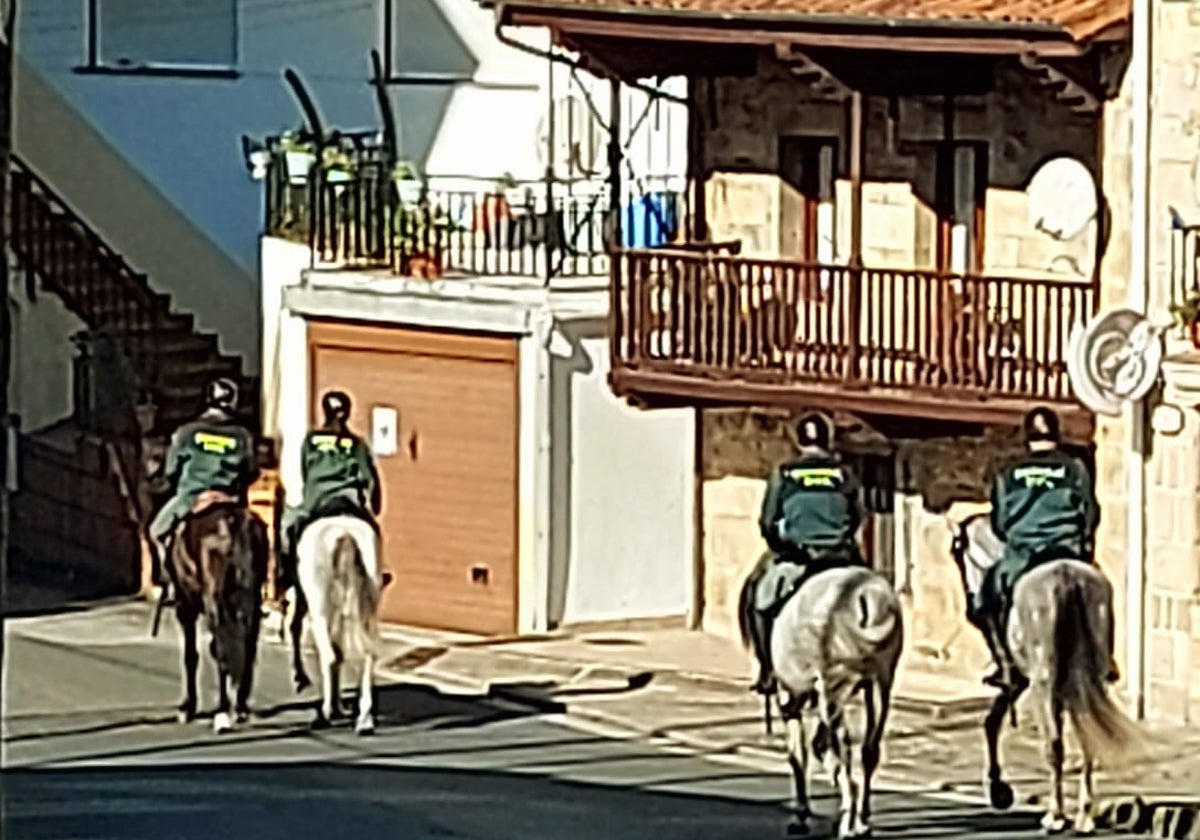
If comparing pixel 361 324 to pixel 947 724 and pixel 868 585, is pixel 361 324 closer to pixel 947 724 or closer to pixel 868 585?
pixel 947 724

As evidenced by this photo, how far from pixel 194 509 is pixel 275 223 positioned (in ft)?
26.2

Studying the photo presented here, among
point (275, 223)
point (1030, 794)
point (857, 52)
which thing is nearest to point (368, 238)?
point (275, 223)

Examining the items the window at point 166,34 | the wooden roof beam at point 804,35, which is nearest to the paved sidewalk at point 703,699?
the wooden roof beam at point 804,35

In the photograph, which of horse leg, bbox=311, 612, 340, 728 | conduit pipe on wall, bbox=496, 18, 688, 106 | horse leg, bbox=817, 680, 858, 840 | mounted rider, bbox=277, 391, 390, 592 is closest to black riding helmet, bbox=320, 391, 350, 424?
mounted rider, bbox=277, 391, 390, 592

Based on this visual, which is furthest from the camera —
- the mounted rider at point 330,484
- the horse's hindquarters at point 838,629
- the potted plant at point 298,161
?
the potted plant at point 298,161

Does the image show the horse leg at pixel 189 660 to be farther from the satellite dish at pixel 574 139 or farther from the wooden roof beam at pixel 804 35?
the satellite dish at pixel 574 139

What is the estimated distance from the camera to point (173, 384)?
1153 inches

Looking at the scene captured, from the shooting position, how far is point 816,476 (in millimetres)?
16750

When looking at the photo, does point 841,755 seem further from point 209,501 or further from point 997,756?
point 209,501

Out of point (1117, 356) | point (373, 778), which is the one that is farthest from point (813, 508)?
point (1117, 356)

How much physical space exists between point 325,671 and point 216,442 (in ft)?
4.81

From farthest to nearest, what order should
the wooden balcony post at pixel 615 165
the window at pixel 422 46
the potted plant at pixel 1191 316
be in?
the window at pixel 422 46
the wooden balcony post at pixel 615 165
the potted plant at pixel 1191 316

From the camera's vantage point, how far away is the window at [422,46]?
1251 inches

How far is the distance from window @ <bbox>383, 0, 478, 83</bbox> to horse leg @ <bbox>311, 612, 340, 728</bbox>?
11670mm
